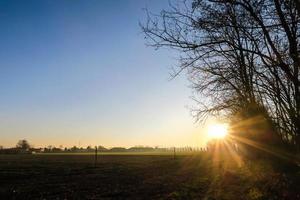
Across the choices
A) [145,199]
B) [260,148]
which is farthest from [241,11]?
[260,148]

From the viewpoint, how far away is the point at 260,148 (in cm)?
2644

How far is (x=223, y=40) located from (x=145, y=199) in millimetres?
6071

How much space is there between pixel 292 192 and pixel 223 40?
5651mm

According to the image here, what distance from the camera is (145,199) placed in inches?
503

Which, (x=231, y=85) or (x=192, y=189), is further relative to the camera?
(x=231, y=85)

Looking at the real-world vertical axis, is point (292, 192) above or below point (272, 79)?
below

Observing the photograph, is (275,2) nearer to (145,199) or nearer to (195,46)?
(195,46)

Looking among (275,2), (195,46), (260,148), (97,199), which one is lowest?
(97,199)

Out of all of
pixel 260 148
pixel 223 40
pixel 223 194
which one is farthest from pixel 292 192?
pixel 260 148

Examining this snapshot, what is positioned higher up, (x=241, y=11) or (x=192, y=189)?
(x=241, y=11)

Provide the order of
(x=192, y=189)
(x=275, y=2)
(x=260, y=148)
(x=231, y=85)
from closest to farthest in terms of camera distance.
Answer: (x=275, y=2) → (x=192, y=189) → (x=231, y=85) → (x=260, y=148)

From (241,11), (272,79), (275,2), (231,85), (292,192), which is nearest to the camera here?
(275,2)

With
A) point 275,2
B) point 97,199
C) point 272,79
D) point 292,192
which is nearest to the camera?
point 275,2

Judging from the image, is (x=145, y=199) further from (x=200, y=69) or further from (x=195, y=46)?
(x=200, y=69)
